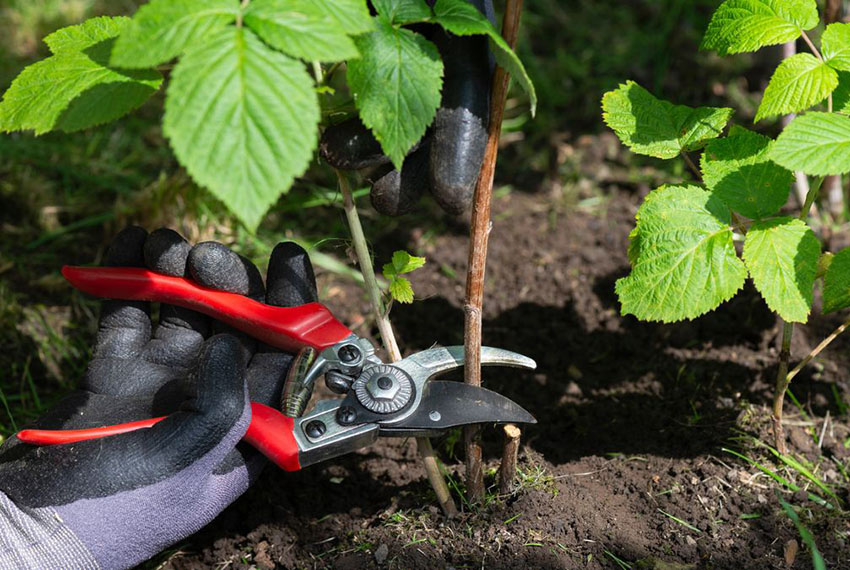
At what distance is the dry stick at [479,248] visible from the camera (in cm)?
140

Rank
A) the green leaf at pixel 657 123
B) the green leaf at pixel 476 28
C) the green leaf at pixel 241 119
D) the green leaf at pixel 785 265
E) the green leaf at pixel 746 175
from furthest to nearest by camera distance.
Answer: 1. the green leaf at pixel 657 123
2. the green leaf at pixel 746 175
3. the green leaf at pixel 785 265
4. the green leaf at pixel 476 28
5. the green leaf at pixel 241 119

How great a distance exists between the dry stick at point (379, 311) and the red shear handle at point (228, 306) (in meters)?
0.11

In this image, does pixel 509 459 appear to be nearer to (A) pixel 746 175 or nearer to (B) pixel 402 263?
(B) pixel 402 263

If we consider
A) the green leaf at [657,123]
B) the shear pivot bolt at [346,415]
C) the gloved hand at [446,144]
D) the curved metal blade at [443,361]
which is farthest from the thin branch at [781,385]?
the shear pivot bolt at [346,415]

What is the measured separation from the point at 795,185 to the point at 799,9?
1.09 m

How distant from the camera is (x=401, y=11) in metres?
1.33

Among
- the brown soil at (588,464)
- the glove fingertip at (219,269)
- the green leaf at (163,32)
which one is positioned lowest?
the brown soil at (588,464)

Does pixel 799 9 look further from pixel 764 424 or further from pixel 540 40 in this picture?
pixel 540 40

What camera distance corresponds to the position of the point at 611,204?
2857mm

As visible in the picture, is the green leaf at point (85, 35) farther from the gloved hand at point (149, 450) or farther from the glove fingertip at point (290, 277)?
the glove fingertip at point (290, 277)

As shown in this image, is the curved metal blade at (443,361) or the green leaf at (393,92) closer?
the green leaf at (393,92)

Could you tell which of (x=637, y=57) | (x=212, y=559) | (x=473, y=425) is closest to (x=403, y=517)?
(x=473, y=425)

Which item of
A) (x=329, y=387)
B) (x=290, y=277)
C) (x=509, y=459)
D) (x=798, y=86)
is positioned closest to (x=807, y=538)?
(x=509, y=459)

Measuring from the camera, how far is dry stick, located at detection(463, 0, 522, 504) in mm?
1405
